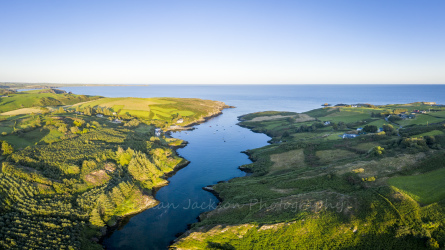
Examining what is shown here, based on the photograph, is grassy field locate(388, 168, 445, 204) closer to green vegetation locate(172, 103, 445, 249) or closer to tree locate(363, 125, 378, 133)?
→ green vegetation locate(172, 103, 445, 249)

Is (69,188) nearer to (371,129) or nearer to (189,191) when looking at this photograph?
(189,191)

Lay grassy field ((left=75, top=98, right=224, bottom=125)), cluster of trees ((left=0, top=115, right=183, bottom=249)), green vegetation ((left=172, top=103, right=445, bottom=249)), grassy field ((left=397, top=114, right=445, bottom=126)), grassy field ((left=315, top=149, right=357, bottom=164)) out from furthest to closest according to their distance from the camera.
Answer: grassy field ((left=75, top=98, right=224, bottom=125)), grassy field ((left=397, top=114, right=445, bottom=126)), grassy field ((left=315, top=149, right=357, bottom=164)), cluster of trees ((left=0, top=115, right=183, bottom=249)), green vegetation ((left=172, top=103, right=445, bottom=249))

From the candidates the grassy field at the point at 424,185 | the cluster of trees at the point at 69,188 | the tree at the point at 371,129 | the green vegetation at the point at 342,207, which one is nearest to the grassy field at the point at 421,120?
the tree at the point at 371,129

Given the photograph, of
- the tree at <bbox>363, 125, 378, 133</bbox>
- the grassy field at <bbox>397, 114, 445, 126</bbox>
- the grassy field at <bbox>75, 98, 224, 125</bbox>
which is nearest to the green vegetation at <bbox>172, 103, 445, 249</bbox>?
the tree at <bbox>363, 125, 378, 133</bbox>

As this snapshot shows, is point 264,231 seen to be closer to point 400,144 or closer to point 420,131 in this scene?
point 400,144

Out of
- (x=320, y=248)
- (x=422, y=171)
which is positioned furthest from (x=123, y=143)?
(x=422, y=171)

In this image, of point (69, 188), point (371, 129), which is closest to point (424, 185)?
point (371, 129)

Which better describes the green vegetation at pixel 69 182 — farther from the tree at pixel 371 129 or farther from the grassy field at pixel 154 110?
the tree at pixel 371 129
